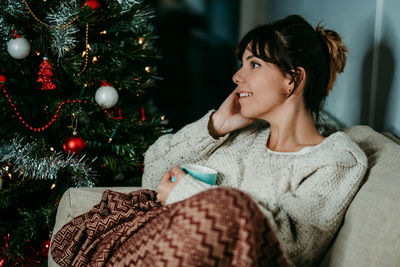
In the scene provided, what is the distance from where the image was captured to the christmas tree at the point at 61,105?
155 cm

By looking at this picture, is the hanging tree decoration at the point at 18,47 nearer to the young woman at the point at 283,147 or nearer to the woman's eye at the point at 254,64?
the young woman at the point at 283,147

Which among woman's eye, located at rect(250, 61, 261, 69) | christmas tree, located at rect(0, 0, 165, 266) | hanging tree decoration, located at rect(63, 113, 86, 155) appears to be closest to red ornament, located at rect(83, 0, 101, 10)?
christmas tree, located at rect(0, 0, 165, 266)

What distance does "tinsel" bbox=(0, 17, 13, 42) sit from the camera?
1.52m

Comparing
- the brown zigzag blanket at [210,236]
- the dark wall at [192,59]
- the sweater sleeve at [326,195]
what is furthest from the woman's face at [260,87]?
the dark wall at [192,59]

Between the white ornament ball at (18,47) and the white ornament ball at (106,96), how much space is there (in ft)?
1.03

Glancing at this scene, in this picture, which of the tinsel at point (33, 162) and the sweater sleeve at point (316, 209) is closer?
the sweater sleeve at point (316, 209)

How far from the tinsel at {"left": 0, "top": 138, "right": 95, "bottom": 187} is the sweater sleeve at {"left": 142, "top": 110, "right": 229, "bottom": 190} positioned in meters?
0.36

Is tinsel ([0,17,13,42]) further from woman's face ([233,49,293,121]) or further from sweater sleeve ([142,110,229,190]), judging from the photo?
woman's face ([233,49,293,121])

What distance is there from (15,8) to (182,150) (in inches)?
33.1

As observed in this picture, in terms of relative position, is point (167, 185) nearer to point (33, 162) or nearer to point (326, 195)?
point (326, 195)

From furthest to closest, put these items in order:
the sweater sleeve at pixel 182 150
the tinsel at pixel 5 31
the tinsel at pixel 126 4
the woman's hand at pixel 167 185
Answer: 1. the tinsel at pixel 126 4
2. the tinsel at pixel 5 31
3. the sweater sleeve at pixel 182 150
4. the woman's hand at pixel 167 185

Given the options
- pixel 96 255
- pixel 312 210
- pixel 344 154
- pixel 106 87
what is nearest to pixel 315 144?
pixel 344 154

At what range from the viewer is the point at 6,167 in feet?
5.14

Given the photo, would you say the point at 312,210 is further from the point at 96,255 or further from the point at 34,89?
the point at 34,89
